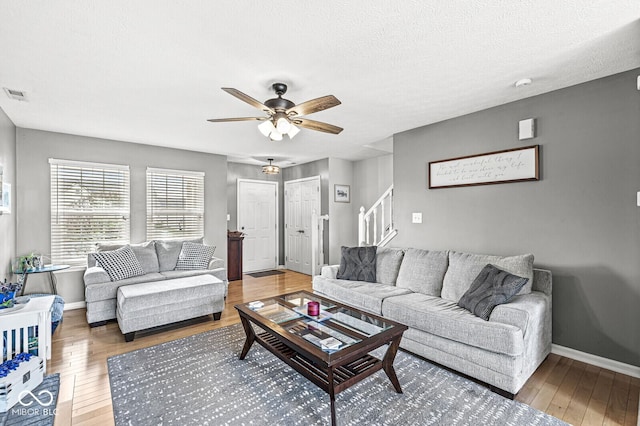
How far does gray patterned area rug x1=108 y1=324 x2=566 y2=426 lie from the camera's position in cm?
191

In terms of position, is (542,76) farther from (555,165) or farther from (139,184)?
(139,184)

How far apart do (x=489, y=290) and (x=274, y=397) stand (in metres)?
1.85

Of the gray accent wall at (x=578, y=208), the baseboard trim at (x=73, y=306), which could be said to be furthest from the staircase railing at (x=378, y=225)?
the baseboard trim at (x=73, y=306)

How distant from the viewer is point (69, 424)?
1883 millimetres

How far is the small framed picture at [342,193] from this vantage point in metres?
6.14

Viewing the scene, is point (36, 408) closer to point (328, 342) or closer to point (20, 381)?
point (20, 381)

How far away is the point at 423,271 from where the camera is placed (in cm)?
328

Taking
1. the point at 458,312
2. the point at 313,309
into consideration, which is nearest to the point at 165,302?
the point at 313,309

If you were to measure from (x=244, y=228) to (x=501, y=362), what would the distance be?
5.37 meters

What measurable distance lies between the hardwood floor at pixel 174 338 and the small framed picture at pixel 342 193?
3.46 metres

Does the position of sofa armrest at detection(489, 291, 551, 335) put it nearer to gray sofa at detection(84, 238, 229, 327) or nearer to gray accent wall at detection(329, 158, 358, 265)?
gray sofa at detection(84, 238, 229, 327)

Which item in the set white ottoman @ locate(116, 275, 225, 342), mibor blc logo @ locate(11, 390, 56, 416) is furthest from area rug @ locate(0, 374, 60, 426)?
white ottoman @ locate(116, 275, 225, 342)

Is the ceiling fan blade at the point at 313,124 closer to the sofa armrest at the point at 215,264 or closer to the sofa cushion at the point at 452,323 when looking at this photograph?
the sofa cushion at the point at 452,323

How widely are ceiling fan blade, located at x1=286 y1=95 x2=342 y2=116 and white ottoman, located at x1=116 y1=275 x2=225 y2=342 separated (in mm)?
2310
